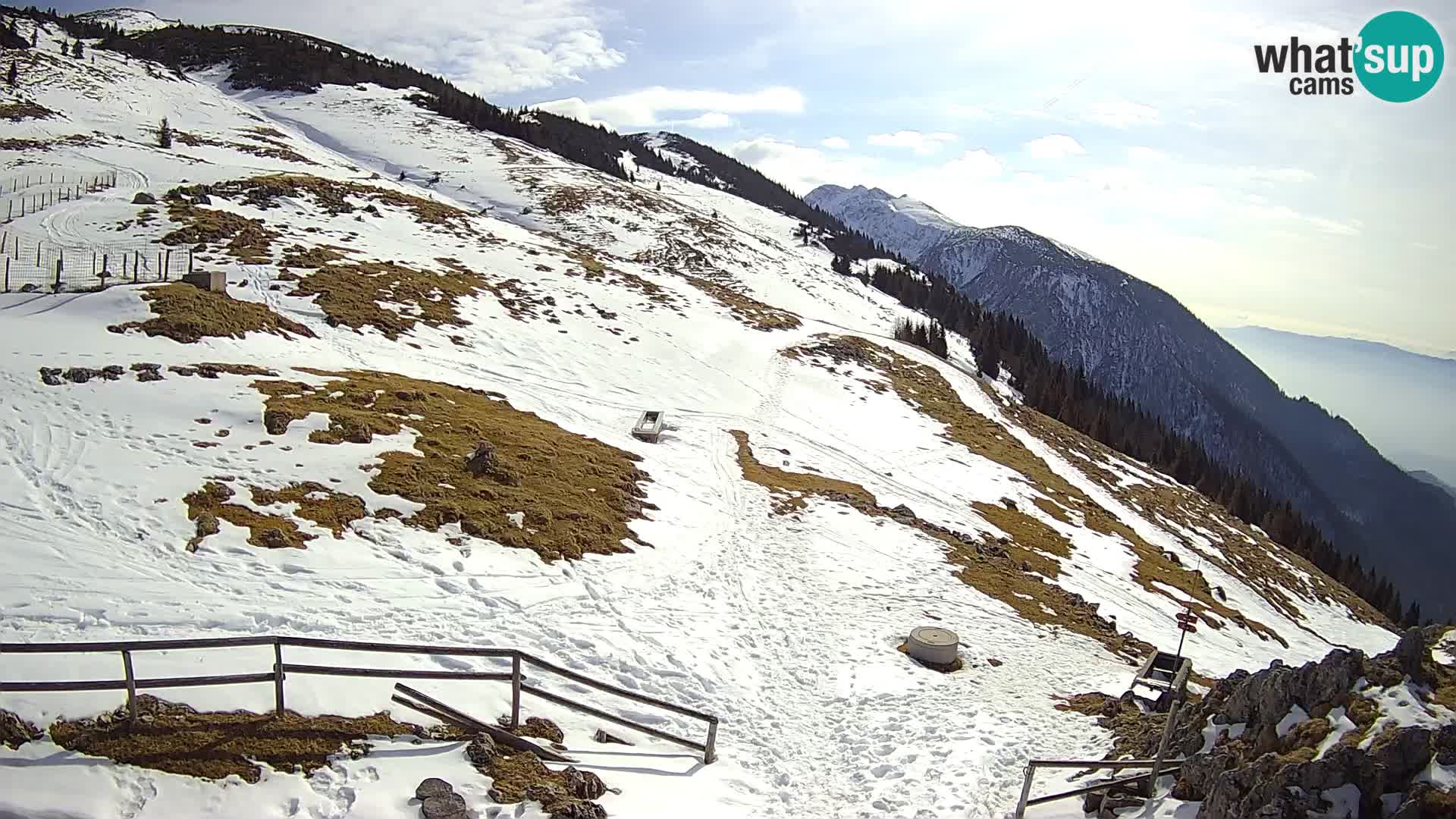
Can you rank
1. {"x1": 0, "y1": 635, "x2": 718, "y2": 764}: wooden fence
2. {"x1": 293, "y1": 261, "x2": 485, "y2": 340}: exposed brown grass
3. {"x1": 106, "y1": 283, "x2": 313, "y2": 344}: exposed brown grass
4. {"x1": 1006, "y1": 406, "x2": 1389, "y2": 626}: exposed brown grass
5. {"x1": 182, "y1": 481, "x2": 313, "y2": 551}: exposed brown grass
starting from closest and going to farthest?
{"x1": 0, "y1": 635, "x2": 718, "y2": 764}: wooden fence → {"x1": 182, "y1": 481, "x2": 313, "y2": 551}: exposed brown grass → {"x1": 106, "y1": 283, "x2": 313, "y2": 344}: exposed brown grass → {"x1": 293, "y1": 261, "x2": 485, "y2": 340}: exposed brown grass → {"x1": 1006, "y1": 406, "x2": 1389, "y2": 626}: exposed brown grass

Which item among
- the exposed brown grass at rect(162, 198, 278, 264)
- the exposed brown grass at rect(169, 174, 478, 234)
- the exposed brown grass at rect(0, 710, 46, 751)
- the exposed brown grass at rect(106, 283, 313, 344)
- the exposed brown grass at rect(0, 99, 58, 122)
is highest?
the exposed brown grass at rect(0, 99, 58, 122)

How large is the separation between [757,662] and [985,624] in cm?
791

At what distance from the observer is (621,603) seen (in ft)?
54.9

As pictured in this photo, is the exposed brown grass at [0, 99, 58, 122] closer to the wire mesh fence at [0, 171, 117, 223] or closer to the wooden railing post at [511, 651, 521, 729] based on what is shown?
the wire mesh fence at [0, 171, 117, 223]

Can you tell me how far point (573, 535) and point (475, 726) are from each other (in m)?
8.77

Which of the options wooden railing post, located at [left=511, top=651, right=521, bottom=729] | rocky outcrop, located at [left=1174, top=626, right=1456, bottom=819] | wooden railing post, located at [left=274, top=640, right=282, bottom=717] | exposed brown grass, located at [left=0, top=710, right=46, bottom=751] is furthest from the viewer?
wooden railing post, located at [left=511, top=651, right=521, bottom=729]

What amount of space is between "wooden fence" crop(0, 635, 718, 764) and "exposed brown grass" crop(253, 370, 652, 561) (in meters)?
6.82

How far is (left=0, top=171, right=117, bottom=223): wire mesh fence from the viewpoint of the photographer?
4125 centimetres

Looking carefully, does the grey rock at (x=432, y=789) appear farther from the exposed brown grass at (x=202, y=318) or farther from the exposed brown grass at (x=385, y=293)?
the exposed brown grass at (x=385, y=293)

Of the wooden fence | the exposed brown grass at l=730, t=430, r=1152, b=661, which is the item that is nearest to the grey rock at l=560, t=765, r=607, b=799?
the wooden fence

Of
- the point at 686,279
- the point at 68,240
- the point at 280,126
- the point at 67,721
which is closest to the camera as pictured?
the point at 67,721

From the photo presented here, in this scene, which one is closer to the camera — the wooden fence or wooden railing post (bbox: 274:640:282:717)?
the wooden fence

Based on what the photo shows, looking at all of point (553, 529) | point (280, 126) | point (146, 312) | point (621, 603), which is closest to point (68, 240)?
point (146, 312)

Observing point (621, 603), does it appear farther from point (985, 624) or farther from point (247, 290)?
point (247, 290)
